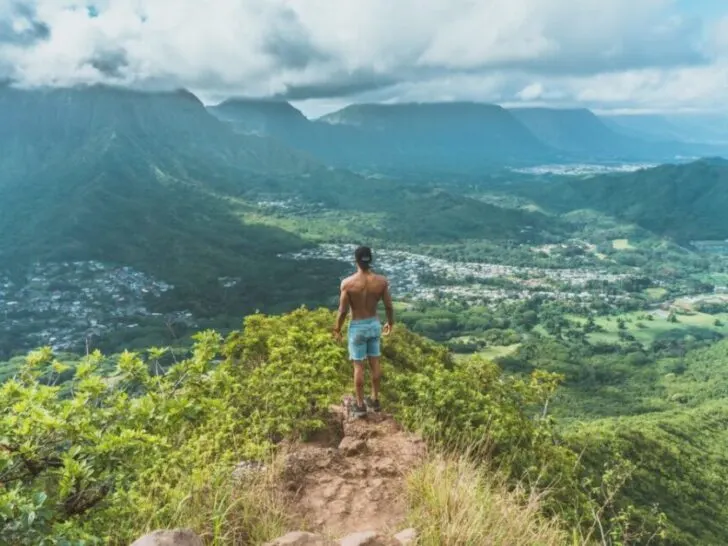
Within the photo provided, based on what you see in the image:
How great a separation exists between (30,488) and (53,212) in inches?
8646

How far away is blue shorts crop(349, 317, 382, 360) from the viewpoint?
9.22m

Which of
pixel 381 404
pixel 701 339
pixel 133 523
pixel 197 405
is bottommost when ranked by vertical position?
pixel 701 339

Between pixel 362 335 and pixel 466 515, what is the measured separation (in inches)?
167

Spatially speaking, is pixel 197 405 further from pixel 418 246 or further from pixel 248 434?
pixel 418 246

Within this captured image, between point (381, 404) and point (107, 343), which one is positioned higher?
point (381, 404)

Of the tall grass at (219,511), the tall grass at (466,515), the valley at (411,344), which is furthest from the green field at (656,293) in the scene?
the tall grass at (219,511)

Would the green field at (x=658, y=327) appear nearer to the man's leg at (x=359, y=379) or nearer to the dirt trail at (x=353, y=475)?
the man's leg at (x=359, y=379)

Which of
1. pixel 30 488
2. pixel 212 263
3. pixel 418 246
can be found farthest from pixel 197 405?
pixel 418 246

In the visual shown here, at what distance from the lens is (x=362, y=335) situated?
9250 mm

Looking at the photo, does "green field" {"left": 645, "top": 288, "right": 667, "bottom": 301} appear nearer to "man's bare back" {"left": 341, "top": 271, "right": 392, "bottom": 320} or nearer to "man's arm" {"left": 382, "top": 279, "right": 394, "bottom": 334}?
"man's arm" {"left": 382, "top": 279, "right": 394, "bottom": 334}

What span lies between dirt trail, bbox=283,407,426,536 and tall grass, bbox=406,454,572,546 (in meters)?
0.47

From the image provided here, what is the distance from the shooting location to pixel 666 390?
78.6 metres

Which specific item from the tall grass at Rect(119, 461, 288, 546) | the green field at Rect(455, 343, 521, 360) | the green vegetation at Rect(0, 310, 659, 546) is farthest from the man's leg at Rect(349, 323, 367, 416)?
the green field at Rect(455, 343, 521, 360)

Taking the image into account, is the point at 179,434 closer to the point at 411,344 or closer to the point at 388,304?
the point at 388,304
